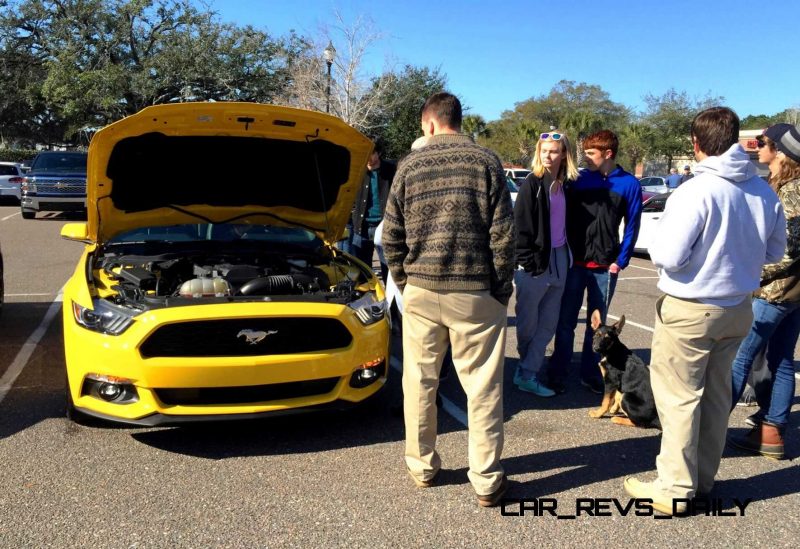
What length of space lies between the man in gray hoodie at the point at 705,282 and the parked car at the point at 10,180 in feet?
83.1

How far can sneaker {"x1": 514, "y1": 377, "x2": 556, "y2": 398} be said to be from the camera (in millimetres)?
4828

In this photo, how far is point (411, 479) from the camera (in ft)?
11.3

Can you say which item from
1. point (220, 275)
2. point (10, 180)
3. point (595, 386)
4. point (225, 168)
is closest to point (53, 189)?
point (10, 180)

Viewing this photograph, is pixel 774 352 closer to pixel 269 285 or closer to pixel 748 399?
pixel 748 399

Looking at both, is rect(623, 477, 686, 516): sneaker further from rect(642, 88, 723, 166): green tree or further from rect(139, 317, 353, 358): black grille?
rect(642, 88, 723, 166): green tree

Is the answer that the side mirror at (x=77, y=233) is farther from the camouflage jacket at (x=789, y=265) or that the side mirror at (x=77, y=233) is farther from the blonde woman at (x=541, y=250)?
the camouflage jacket at (x=789, y=265)

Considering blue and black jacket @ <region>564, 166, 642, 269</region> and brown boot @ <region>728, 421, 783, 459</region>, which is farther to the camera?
blue and black jacket @ <region>564, 166, 642, 269</region>

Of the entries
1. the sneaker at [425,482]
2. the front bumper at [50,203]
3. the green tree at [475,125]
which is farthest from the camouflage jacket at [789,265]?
the green tree at [475,125]

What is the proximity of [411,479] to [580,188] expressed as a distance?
8.10ft

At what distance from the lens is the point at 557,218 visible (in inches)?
183

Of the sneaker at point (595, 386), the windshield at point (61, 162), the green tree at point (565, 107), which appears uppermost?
the green tree at point (565, 107)

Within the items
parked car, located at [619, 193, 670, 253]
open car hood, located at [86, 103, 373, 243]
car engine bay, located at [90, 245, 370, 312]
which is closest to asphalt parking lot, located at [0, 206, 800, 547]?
car engine bay, located at [90, 245, 370, 312]

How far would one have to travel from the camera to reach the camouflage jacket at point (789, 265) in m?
3.56

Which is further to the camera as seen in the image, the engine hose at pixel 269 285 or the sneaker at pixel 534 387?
the sneaker at pixel 534 387
